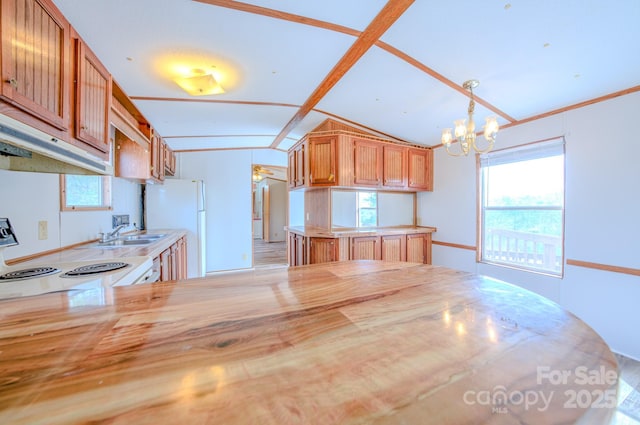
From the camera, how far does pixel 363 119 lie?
3.28 meters

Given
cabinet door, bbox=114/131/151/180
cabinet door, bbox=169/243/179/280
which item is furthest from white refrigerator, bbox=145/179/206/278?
cabinet door, bbox=114/131/151/180

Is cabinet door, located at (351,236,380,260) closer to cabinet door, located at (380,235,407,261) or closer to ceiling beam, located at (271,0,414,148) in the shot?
cabinet door, located at (380,235,407,261)

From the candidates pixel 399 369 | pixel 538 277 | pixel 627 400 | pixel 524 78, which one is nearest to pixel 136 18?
pixel 399 369

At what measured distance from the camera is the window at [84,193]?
1.95m

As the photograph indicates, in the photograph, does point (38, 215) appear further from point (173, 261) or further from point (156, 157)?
point (156, 157)

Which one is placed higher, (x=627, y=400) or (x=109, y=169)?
(x=109, y=169)

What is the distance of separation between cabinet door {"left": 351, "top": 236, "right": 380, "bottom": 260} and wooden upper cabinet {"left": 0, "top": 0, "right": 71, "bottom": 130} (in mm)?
2802

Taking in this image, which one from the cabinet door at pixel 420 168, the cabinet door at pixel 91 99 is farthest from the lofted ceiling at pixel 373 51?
the cabinet door at pixel 420 168

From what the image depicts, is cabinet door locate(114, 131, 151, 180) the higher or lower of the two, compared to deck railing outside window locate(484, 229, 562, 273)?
higher

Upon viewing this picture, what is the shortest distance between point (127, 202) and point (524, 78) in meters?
4.51

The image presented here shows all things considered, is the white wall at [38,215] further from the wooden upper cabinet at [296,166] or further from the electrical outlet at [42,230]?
the wooden upper cabinet at [296,166]

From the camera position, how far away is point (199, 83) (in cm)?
209

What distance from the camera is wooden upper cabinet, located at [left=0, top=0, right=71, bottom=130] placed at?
101 centimetres

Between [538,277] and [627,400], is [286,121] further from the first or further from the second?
[627,400]
